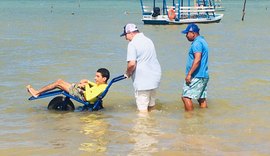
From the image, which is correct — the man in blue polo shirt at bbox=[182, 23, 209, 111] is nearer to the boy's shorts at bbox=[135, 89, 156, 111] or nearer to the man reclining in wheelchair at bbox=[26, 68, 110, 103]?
the boy's shorts at bbox=[135, 89, 156, 111]

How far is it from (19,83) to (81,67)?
3.26 m

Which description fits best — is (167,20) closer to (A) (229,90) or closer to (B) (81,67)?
(B) (81,67)

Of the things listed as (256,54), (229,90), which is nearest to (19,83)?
(229,90)

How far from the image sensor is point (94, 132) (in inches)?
312

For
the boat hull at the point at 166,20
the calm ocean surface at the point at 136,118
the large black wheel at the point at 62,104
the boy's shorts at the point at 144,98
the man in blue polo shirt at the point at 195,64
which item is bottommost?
the boat hull at the point at 166,20

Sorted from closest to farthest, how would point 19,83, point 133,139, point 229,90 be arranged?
point 133,139 → point 229,90 → point 19,83

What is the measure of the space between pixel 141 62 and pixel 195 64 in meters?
0.79

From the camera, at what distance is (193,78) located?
8453 mm

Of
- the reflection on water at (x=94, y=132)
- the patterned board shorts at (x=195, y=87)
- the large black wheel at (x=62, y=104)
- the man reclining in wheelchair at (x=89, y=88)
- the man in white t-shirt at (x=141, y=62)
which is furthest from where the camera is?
the large black wheel at (x=62, y=104)

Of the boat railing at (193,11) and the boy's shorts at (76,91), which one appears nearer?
the boy's shorts at (76,91)

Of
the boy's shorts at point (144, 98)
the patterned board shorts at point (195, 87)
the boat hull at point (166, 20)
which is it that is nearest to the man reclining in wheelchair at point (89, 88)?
the boy's shorts at point (144, 98)

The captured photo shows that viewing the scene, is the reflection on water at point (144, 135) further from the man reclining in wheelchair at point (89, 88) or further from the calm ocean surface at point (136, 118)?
the man reclining in wheelchair at point (89, 88)

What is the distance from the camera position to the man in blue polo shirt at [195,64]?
27.2 feet

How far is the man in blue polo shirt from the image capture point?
27.2ft
